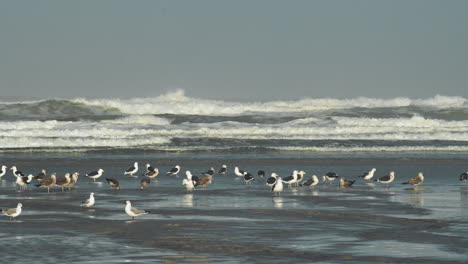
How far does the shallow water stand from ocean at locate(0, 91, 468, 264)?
3 centimetres

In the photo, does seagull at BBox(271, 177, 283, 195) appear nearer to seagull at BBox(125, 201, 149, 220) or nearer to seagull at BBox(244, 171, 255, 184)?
seagull at BBox(244, 171, 255, 184)

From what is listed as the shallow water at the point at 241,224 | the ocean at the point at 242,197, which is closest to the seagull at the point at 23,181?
the ocean at the point at 242,197

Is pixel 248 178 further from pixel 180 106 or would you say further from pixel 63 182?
pixel 180 106

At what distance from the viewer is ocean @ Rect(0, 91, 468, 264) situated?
12750 millimetres

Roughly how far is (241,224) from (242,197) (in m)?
5.28

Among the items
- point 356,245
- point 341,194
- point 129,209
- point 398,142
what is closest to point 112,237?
point 129,209

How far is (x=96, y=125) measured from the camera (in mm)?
49344

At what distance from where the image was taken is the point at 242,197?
20.8 meters

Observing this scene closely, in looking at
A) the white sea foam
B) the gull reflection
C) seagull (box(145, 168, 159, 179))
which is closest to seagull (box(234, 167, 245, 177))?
seagull (box(145, 168, 159, 179))

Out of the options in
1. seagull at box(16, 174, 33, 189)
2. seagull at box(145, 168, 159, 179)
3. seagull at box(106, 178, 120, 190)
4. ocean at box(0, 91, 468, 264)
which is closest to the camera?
ocean at box(0, 91, 468, 264)

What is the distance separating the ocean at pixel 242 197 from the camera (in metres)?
12.8

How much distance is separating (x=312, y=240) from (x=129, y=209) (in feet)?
13.3

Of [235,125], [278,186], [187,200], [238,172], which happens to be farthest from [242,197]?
[235,125]

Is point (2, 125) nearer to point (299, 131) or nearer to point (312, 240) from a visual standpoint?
point (299, 131)
